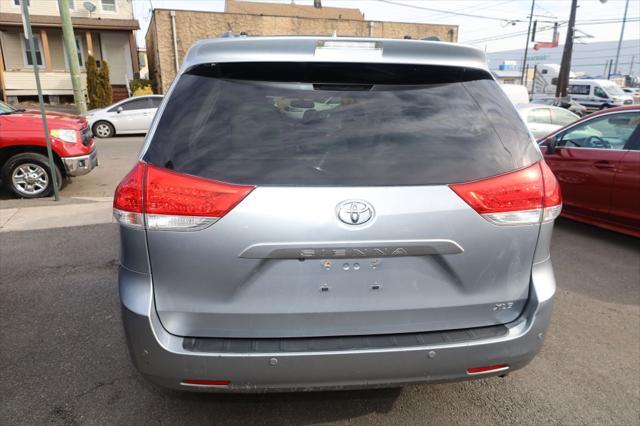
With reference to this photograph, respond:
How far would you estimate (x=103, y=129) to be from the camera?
1697 cm

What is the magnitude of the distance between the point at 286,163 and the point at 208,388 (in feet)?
3.25

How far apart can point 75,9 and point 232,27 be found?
9128 mm

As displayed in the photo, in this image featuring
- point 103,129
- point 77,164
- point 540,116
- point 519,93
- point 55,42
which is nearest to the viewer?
point 77,164

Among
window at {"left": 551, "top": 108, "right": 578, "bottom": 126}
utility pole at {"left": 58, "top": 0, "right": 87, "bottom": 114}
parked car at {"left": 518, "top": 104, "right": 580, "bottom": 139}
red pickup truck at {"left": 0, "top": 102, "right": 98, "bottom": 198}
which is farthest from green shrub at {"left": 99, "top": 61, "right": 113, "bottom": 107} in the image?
window at {"left": 551, "top": 108, "right": 578, "bottom": 126}

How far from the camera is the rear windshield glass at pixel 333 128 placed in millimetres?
1914

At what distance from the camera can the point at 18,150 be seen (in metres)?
7.46

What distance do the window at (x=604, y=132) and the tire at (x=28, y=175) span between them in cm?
769

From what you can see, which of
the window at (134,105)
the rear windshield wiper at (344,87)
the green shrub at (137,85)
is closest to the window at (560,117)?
the rear windshield wiper at (344,87)

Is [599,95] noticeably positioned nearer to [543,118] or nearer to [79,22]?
[543,118]

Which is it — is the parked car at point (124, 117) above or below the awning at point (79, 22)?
below

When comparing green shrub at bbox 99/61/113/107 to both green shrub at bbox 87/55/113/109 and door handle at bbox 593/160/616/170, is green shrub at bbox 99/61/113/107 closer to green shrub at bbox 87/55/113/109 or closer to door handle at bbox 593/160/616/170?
green shrub at bbox 87/55/113/109

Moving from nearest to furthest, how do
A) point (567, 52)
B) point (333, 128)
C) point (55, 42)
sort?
1. point (333, 128)
2. point (567, 52)
3. point (55, 42)

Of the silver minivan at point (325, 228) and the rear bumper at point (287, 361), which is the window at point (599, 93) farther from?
the rear bumper at point (287, 361)

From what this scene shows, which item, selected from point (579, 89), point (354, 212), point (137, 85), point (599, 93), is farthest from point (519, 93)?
point (579, 89)
